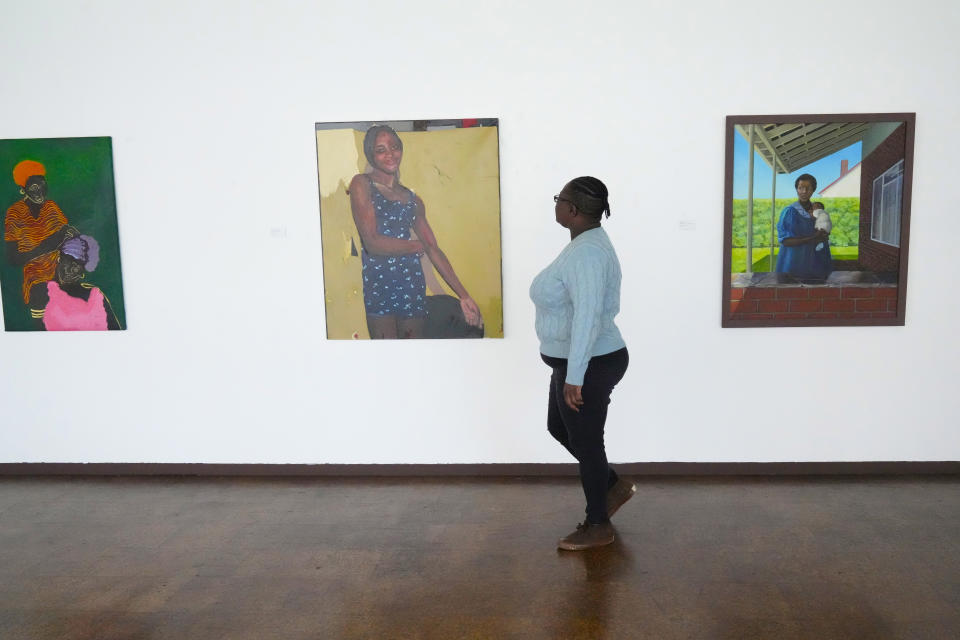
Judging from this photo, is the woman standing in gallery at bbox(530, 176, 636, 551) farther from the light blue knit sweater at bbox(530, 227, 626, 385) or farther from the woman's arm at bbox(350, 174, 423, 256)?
the woman's arm at bbox(350, 174, 423, 256)

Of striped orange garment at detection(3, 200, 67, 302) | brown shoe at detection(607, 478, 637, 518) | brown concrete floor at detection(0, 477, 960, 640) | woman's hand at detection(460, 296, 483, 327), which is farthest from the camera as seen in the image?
striped orange garment at detection(3, 200, 67, 302)

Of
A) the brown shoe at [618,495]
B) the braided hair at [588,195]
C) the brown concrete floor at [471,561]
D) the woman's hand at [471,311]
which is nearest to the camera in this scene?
the brown concrete floor at [471,561]

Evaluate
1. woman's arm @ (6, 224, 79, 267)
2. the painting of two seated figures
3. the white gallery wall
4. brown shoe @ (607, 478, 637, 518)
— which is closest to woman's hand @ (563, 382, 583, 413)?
brown shoe @ (607, 478, 637, 518)

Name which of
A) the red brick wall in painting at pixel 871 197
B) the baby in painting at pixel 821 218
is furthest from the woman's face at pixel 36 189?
the red brick wall in painting at pixel 871 197

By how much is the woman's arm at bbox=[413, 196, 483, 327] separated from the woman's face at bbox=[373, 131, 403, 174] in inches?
8.7

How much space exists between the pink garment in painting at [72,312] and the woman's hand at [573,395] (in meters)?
2.80

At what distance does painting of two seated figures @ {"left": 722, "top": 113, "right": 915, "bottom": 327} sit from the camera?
3762mm

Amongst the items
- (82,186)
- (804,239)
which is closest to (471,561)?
(804,239)

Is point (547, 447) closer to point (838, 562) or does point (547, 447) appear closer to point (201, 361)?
point (838, 562)

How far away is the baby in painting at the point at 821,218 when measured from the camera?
380 centimetres

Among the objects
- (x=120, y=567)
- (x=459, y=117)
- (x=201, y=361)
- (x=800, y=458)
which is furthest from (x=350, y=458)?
(x=800, y=458)

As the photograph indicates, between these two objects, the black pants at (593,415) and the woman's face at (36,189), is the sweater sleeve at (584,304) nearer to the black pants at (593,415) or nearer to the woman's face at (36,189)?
the black pants at (593,415)

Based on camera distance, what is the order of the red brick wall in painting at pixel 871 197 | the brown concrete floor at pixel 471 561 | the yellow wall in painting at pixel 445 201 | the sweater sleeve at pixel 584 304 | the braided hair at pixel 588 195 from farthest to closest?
the yellow wall in painting at pixel 445 201, the red brick wall in painting at pixel 871 197, the braided hair at pixel 588 195, the sweater sleeve at pixel 584 304, the brown concrete floor at pixel 471 561

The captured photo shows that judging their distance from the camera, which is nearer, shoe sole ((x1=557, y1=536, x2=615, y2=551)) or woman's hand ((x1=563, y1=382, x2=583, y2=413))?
woman's hand ((x1=563, y1=382, x2=583, y2=413))
